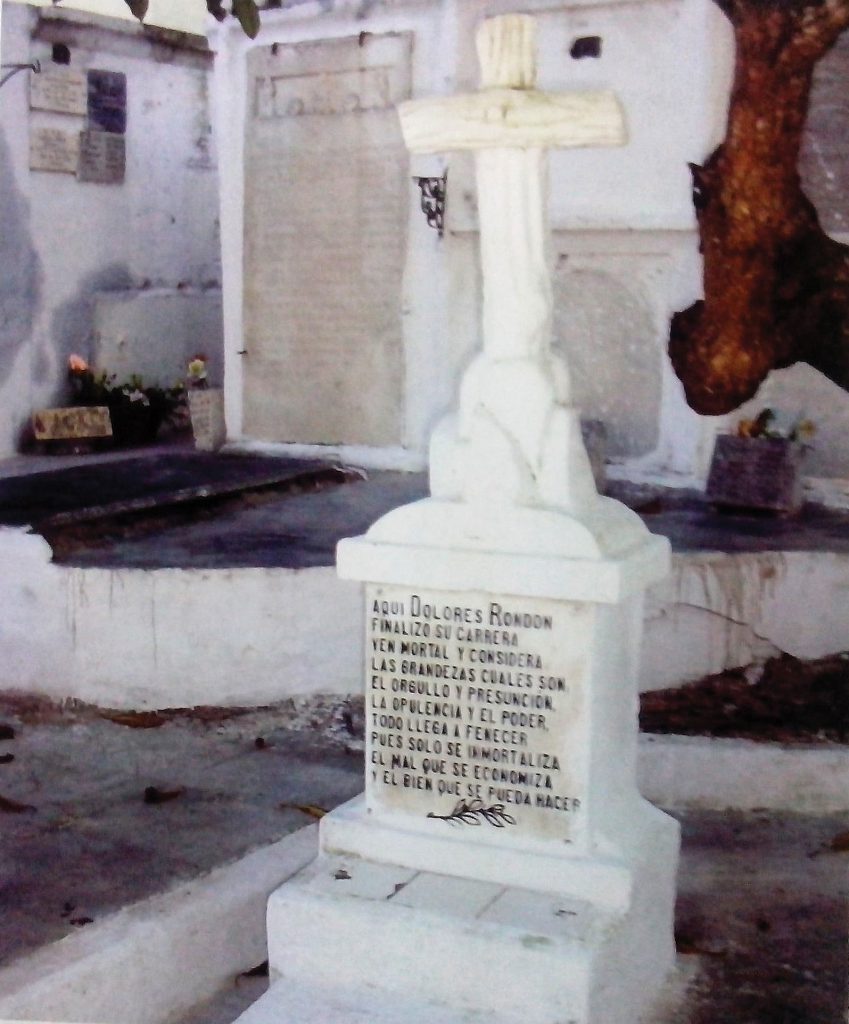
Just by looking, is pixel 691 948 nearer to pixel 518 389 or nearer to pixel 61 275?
pixel 518 389

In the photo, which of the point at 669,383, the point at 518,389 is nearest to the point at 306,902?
the point at 518,389

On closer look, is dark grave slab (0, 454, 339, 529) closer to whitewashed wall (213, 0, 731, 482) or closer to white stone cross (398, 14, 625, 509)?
whitewashed wall (213, 0, 731, 482)

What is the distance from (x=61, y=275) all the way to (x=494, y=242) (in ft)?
21.1

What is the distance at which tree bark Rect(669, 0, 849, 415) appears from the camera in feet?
21.6

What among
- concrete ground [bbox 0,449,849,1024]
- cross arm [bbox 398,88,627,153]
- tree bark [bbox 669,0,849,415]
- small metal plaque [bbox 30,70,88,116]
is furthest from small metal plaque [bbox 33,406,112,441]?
cross arm [bbox 398,88,627,153]

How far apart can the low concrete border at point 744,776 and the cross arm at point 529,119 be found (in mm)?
2185

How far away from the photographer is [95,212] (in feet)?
29.5

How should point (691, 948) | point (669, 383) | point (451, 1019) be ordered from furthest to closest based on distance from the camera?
1. point (669, 383)
2. point (691, 948)
3. point (451, 1019)

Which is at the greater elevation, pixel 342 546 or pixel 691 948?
pixel 342 546

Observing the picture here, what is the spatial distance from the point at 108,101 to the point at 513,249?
6777 mm

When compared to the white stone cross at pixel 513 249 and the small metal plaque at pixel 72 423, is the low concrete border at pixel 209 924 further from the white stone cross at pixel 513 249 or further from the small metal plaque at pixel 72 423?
the small metal plaque at pixel 72 423

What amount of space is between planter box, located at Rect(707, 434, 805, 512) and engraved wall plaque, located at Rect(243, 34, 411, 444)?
6.83 ft

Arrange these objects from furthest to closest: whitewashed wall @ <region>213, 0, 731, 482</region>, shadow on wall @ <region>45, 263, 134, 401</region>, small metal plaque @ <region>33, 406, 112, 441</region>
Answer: shadow on wall @ <region>45, 263, 134, 401</region> → small metal plaque @ <region>33, 406, 112, 441</region> → whitewashed wall @ <region>213, 0, 731, 482</region>

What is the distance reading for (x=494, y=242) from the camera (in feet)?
9.80
